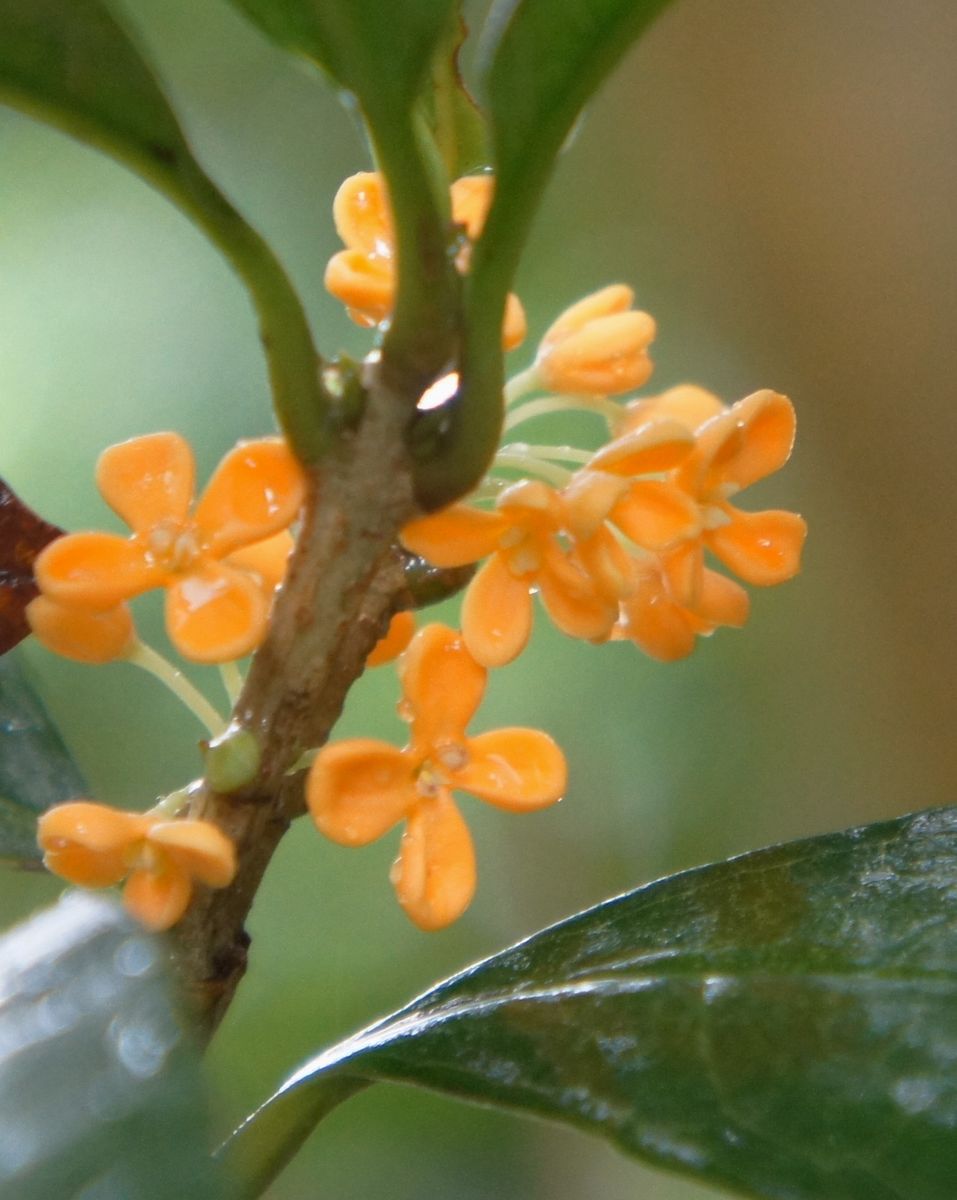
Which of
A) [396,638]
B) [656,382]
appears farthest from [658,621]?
[656,382]

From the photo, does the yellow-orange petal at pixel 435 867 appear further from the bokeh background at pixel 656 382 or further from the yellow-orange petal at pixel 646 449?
the bokeh background at pixel 656 382

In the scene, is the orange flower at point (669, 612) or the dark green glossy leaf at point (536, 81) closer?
the dark green glossy leaf at point (536, 81)

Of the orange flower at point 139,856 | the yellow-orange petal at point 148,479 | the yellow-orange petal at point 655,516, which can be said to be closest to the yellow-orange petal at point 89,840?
the orange flower at point 139,856

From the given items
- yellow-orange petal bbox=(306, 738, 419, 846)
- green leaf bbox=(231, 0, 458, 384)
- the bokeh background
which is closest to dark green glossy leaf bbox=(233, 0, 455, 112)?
green leaf bbox=(231, 0, 458, 384)

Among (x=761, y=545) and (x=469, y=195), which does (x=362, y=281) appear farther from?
(x=761, y=545)

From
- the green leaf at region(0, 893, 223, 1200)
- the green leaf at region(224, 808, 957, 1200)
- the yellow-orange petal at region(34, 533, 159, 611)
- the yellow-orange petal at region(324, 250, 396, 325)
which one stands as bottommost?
the green leaf at region(224, 808, 957, 1200)

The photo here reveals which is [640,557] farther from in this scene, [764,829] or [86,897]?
[764,829]

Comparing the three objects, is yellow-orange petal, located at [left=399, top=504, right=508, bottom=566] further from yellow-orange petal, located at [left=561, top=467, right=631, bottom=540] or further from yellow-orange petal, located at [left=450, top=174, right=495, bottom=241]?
yellow-orange petal, located at [left=450, top=174, right=495, bottom=241]
